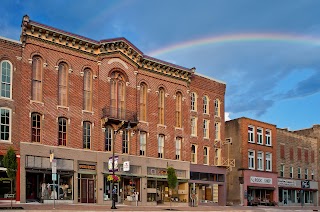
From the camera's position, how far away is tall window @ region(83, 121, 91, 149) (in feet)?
140

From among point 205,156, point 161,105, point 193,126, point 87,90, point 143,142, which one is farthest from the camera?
point 205,156

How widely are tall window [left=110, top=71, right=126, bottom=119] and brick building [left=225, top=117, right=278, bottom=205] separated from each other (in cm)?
1985

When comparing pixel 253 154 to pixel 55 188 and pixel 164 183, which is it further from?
pixel 55 188

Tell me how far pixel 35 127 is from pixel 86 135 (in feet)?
17.2

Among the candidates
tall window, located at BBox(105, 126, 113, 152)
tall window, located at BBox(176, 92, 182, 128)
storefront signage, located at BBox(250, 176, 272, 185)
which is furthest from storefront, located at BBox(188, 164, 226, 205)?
tall window, located at BBox(105, 126, 113, 152)

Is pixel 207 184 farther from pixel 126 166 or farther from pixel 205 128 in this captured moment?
pixel 126 166

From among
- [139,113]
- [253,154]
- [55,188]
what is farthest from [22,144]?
[253,154]

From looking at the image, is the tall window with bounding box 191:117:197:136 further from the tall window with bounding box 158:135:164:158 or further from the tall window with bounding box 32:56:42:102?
the tall window with bounding box 32:56:42:102

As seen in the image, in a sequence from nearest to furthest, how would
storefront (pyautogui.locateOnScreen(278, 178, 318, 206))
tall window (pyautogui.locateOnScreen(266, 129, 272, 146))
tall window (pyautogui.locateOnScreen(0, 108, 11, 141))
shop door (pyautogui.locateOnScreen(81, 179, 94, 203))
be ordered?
tall window (pyautogui.locateOnScreen(0, 108, 11, 141)) < shop door (pyautogui.locateOnScreen(81, 179, 94, 203)) < tall window (pyautogui.locateOnScreen(266, 129, 272, 146)) < storefront (pyautogui.locateOnScreen(278, 178, 318, 206))

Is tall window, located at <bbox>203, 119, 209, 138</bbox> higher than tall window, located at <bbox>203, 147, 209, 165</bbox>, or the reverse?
tall window, located at <bbox>203, 119, 209, 138</bbox>

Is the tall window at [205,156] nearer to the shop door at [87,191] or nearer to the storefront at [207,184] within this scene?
the storefront at [207,184]

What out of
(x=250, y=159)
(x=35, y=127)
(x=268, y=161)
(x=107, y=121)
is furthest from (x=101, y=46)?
(x=268, y=161)

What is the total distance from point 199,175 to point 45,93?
21460mm

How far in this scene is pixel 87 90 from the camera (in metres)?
43.6
